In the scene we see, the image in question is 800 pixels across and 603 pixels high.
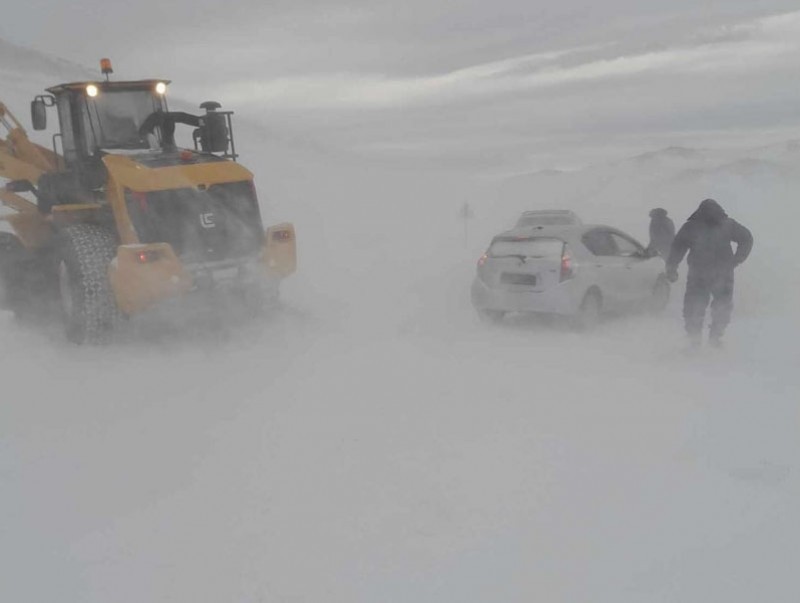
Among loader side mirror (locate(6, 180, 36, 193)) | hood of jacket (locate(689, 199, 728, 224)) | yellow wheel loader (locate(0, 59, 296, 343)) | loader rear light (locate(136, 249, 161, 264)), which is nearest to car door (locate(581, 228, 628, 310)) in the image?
hood of jacket (locate(689, 199, 728, 224))

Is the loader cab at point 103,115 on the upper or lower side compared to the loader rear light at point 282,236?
upper

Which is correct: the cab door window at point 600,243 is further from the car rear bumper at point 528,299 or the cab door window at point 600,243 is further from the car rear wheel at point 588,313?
the car rear bumper at point 528,299

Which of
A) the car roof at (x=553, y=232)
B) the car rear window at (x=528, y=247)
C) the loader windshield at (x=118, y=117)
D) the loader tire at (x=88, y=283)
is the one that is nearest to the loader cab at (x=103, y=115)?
the loader windshield at (x=118, y=117)

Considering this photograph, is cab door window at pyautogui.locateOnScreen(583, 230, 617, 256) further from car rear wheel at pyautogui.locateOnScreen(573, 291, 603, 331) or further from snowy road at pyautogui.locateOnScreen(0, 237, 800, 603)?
snowy road at pyautogui.locateOnScreen(0, 237, 800, 603)

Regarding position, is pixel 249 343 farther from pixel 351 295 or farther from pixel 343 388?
pixel 351 295

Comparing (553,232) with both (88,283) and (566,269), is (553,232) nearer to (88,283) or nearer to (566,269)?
(566,269)

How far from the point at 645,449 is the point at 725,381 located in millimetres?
2352

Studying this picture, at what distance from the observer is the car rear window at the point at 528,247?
975cm

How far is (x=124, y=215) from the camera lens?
848 centimetres

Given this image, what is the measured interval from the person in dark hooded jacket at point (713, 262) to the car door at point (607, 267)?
148cm

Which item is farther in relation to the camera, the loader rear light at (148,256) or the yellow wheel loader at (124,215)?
the yellow wheel loader at (124,215)

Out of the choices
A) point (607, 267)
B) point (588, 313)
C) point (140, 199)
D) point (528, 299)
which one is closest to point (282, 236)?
point (140, 199)

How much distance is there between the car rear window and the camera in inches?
384

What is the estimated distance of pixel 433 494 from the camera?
4.58m
